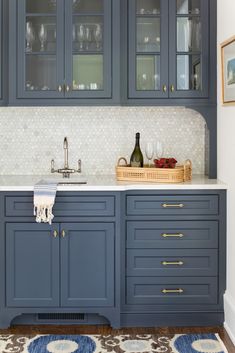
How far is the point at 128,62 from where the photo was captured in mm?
4340

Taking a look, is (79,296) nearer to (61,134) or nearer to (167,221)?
(167,221)

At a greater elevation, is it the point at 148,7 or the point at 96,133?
the point at 148,7

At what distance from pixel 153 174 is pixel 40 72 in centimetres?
103

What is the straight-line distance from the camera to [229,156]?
404cm

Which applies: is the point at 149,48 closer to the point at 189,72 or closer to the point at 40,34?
the point at 189,72

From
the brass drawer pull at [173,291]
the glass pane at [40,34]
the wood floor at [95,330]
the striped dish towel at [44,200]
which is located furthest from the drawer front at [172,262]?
the glass pane at [40,34]

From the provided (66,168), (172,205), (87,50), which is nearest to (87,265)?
(172,205)

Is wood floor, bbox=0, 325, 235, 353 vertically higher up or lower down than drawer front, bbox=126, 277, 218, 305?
lower down

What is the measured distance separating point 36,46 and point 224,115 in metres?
1.34

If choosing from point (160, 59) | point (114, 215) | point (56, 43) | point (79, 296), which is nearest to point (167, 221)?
point (114, 215)

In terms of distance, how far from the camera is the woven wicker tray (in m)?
4.18

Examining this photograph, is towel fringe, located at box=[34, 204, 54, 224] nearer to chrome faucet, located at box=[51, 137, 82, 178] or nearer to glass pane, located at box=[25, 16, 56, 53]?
chrome faucet, located at box=[51, 137, 82, 178]

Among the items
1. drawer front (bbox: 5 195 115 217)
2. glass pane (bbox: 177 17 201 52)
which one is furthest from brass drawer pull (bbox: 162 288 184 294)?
glass pane (bbox: 177 17 201 52)

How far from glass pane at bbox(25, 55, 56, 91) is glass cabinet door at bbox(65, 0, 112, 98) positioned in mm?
103
